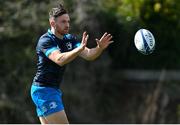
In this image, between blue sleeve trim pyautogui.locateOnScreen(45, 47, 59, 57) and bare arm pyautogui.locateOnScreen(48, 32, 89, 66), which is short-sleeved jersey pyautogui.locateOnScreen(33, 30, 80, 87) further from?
bare arm pyautogui.locateOnScreen(48, 32, 89, 66)

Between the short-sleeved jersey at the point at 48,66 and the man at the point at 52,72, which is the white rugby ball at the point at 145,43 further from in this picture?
the short-sleeved jersey at the point at 48,66

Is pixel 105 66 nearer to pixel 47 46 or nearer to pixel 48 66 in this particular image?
pixel 48 66

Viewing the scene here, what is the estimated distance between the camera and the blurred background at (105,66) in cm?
1527

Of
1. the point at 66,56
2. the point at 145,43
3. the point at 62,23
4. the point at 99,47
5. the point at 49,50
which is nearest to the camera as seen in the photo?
the point at 66,56

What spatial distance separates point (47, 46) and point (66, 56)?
1.66ft

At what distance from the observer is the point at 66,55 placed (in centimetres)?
728

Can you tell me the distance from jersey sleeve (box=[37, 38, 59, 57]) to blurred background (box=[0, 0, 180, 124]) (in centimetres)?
→ 718

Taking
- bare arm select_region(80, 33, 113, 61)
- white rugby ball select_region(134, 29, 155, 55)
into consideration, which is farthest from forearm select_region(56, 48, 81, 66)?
white rugby ball select_region(134, 29, 155, 55)

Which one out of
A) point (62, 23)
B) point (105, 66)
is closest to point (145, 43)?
point (62, 23)

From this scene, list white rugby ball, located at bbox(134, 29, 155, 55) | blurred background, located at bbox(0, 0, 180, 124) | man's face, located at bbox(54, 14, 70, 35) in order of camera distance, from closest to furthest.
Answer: man's face, located at bbox(54, 14, 70, 35), white rugby ball, located at bbox(134, 29, 155, 55), blurred background, located at bbox(0, 0, 180, 124)

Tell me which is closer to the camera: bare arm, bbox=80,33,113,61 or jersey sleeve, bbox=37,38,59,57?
jersey sleeve, bbox=37,38,59,57

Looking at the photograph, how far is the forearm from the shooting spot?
7.18 meters

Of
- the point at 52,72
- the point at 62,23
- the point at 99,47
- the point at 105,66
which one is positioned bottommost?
the point at 105,66

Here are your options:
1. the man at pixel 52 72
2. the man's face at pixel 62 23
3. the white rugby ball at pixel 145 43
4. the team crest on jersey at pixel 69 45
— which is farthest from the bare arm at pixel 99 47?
the white rugby ball at pixel 145 43
